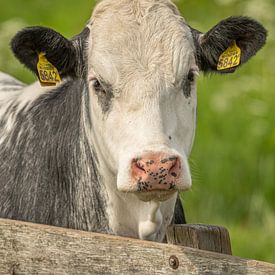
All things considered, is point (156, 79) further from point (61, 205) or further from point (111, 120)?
point (61, 205)

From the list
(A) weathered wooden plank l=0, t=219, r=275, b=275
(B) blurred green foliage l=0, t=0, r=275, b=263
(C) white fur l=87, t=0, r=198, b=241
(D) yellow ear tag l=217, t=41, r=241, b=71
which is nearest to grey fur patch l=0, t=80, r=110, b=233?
(C) white fur l=87, t=0, r=198, b=241

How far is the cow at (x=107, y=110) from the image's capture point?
619 centimetres

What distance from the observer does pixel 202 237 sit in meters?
5.32

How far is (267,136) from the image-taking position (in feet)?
41.8

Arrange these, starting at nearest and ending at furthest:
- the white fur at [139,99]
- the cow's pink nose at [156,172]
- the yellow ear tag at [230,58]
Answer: the cow's pink nose at [156,172] → the white fur at [139,99] → the yellow ear tag at [230,58]

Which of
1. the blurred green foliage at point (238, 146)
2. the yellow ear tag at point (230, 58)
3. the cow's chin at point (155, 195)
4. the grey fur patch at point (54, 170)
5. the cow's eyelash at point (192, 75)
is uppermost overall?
the cow's eyelash at point (192, 75)

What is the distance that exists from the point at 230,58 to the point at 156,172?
137 centimetres

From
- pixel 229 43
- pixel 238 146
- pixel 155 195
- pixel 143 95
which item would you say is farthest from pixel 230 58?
pixel 238 146

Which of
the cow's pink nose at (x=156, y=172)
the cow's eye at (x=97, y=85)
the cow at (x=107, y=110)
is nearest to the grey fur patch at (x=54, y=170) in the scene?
the cow at (x=107, y=110)

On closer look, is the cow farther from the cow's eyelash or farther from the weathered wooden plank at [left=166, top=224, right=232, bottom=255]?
the weathered wooden plank at [left=166, top=224, right=232, bottom=255]

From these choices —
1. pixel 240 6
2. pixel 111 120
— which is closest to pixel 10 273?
pixel 111 120

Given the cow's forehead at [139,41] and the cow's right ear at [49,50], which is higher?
the cow's forehead at [139,41]

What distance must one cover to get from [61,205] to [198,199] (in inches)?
212

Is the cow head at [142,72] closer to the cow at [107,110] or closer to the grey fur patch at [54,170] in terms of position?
the cow at [107,110]
